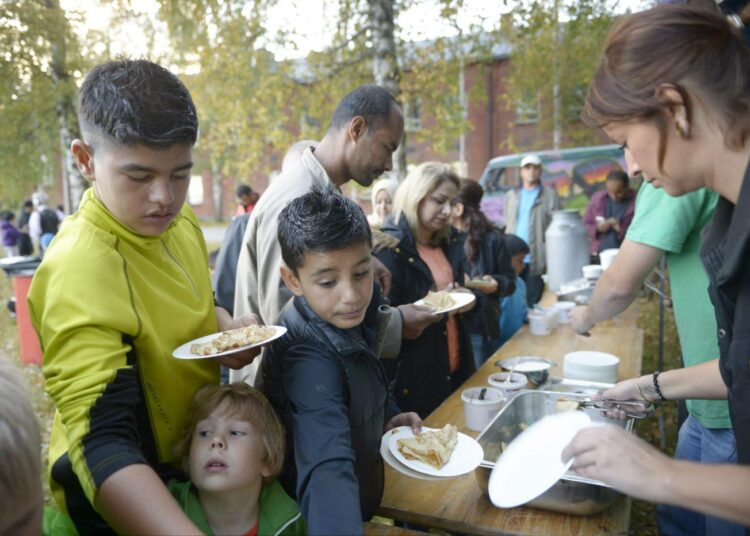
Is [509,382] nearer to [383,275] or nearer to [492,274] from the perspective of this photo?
[383,275]

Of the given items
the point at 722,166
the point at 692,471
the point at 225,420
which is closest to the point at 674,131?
the point at 722,166

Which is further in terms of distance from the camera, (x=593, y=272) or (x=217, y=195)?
(x=217, y=195)

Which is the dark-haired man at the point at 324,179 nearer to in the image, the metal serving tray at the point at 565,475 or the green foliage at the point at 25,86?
the metal serving tray at the point at 565,475

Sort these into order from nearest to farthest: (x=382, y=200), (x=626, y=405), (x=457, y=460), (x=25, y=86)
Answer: (x=457, y=460) < (x=626, y=405) < (x=382, y=200) < (x=25, y=86)

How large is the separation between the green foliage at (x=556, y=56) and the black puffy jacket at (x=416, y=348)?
13.3ft

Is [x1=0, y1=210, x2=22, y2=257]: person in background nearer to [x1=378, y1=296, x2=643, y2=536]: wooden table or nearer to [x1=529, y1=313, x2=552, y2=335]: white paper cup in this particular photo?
[x1=529, y1=313, x2=552, y2=335]: white paper cup

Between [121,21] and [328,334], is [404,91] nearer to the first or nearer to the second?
[121,21]

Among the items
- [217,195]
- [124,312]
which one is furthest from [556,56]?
[217,195]

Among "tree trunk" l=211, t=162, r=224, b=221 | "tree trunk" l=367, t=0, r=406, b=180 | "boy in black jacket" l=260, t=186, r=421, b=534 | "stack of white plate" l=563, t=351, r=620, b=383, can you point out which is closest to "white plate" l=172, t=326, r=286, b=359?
"boy in black jacket" l=260, t=186, r=421, b=534

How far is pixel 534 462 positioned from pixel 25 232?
1526 cm

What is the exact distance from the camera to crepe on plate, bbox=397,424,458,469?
4.83ft

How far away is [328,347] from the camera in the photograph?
1479mm

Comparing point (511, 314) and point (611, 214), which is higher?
point (611, 214)

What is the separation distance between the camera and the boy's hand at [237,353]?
144 centimetres
